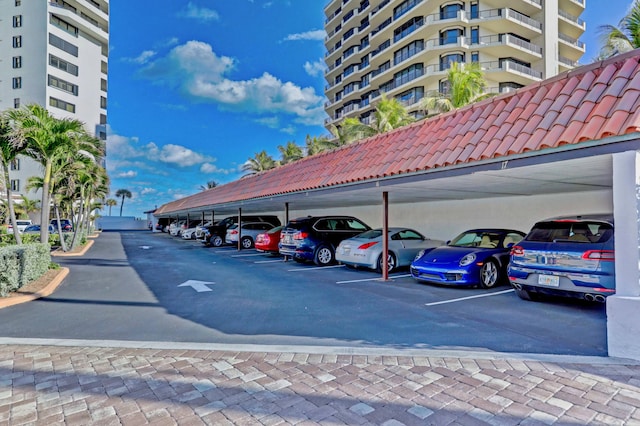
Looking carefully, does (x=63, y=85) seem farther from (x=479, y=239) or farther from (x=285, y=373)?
(x=285, y=373)

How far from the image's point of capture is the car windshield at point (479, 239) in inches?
350

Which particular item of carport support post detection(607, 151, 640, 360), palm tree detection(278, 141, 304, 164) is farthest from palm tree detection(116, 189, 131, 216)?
carport support post detection(607, 151, 640, 360)

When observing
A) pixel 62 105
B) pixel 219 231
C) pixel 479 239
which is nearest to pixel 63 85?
pixel 62 105

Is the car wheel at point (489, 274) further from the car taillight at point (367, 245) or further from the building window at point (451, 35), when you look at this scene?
the building window at point (451, 35)

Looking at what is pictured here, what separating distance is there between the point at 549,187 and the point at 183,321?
26.9 feet

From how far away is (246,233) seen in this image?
20484mm

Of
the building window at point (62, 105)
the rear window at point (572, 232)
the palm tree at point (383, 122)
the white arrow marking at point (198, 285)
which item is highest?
the building window at point (62, 105)

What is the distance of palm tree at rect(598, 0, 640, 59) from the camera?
14473 millimetres

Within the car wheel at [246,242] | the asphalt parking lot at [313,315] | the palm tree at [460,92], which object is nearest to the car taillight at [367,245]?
the asphalt parking lot at [313,315]

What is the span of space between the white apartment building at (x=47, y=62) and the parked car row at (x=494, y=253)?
43985 millimetres

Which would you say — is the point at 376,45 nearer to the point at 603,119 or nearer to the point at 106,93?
the point at 106,93

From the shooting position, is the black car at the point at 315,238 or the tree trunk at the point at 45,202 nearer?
the tree trunk at the point at 45,202

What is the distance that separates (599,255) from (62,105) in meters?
56.9

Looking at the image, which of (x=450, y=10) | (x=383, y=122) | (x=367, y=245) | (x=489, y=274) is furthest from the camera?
(x=450, y=10)
